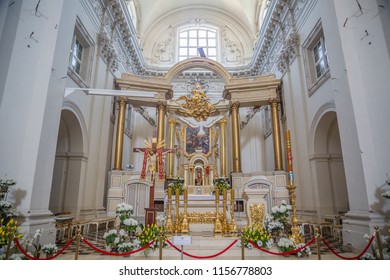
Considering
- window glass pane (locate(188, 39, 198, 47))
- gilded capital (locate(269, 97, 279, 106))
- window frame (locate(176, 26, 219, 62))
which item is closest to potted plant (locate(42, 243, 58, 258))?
gilded capital (locate(269, 97, 279, 106))

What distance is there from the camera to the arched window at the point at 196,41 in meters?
16.3

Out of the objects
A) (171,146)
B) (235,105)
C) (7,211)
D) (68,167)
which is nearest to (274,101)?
(235,105)

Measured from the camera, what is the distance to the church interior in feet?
15.5

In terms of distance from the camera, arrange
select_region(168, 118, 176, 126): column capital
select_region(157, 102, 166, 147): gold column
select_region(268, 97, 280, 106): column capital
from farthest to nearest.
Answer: select_region(168, 118, 176, 126): column capital, select_region(157, 102, 166, 147): gold column, select_region(268, 97, 280, 106): column capital

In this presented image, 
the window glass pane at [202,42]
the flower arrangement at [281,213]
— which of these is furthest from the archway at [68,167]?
the window glass pane at [202,42]

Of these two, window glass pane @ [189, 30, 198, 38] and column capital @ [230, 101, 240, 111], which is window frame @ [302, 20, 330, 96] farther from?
window glass pane @ [189, 30, 198, 38]

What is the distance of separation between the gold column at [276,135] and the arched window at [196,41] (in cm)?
627

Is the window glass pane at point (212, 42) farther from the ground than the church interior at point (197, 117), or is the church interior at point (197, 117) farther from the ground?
the window glass pane at point (212, 42)

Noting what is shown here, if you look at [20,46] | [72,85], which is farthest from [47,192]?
[72,85]

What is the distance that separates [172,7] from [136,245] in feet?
50.1

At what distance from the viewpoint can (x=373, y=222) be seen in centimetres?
425

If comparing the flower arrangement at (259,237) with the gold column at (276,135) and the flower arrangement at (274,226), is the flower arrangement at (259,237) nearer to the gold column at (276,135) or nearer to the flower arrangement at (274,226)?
the flower arrangement at (274,226)

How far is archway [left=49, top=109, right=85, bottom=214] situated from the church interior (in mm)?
34

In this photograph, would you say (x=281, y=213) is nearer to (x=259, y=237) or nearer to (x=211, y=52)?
(x=259, y=237)
